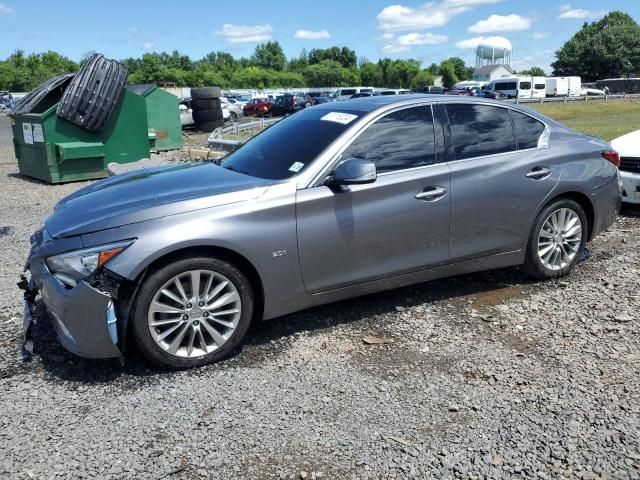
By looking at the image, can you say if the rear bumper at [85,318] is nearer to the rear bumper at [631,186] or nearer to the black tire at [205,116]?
the rear bumper at [631,186]

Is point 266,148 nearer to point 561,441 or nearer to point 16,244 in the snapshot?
point 561,441

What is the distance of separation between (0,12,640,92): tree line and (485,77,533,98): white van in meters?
46.6

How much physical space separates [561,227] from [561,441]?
2.58 meters

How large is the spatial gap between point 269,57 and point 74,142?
5508 inches

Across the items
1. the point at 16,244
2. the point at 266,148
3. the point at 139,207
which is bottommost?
the point at 16,244

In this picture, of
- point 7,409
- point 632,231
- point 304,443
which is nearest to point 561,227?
point 632,231

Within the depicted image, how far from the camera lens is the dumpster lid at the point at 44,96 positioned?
11.5m

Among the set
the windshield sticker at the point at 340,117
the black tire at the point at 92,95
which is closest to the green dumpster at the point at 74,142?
the black tire at the point at 92,95

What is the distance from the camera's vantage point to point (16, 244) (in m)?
6.85

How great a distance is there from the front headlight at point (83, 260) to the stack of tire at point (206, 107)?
19.4m

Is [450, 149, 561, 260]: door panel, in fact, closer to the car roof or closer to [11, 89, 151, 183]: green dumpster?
the car roof

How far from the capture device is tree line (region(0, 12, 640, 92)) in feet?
302

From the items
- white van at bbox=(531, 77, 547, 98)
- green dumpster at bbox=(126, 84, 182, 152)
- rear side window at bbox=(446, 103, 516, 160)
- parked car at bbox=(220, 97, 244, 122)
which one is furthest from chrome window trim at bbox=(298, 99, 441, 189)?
white van at bbox=(531, 77, 547, 98)

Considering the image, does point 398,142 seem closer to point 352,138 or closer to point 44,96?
point 352,138
